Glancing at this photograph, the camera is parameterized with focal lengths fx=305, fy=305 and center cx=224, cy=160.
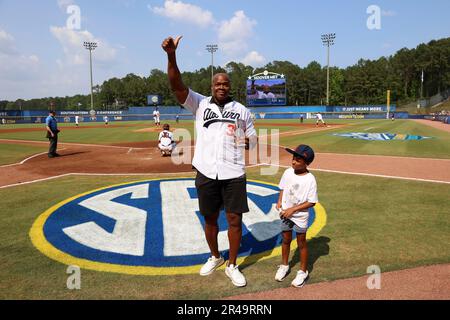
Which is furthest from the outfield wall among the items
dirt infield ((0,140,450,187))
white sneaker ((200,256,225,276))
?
white sneaker ((200,256,225,276))

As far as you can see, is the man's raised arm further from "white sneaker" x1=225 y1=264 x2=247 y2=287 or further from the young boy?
"white sneaker" x1=225 y1=264 x2=247 y2=287

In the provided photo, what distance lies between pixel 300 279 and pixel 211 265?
107cm

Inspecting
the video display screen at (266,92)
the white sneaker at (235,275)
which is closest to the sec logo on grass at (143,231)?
the white sneaker at (235,275)

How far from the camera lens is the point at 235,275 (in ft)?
11.5

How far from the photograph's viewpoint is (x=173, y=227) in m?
A: 5.07

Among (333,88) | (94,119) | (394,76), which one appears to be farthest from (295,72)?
(94,119)

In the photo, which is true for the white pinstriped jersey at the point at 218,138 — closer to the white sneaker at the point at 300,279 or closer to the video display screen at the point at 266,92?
A: the white sneaker at the point at 300,279

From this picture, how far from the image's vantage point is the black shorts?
3607 mm

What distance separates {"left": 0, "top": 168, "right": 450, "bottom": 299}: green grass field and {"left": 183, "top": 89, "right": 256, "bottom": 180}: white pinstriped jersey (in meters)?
1.28

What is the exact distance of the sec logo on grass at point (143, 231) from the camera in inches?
157

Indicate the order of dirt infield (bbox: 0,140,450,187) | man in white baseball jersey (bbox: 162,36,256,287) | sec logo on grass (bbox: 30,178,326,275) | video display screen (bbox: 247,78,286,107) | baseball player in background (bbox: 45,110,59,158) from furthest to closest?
video display screen (bbox: 247,78,286,107)
baseball player in background (bbox: 45,110,59,158)
dirt infield (bbox: 0,140,450,187)
sec logo on grass (bbox: 30,178,326,275)
man in white baseball jersey (bbox: 162,36,256,287)

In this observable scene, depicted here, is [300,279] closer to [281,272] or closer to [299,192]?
[281,272]
